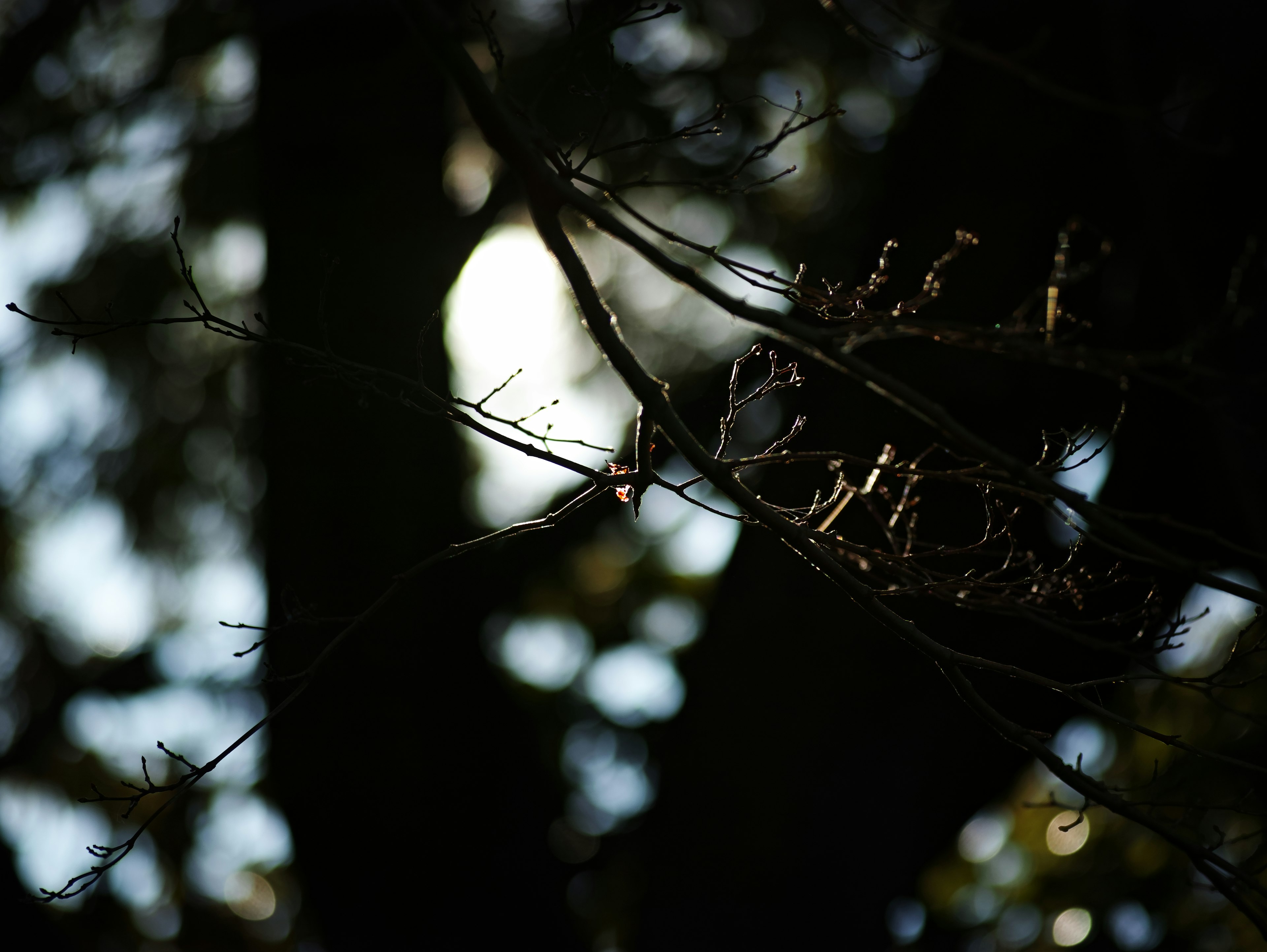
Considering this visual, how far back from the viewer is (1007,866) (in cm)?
691

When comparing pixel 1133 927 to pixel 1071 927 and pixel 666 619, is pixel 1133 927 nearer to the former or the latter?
pixel 1071 927

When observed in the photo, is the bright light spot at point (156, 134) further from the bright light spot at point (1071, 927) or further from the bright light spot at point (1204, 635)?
the bright light spot at point (1071, 927)

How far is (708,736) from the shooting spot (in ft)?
10.2

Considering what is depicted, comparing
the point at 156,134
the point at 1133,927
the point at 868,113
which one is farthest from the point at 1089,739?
the point at 156,134

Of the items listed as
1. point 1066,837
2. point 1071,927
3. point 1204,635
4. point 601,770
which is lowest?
point 1066,837

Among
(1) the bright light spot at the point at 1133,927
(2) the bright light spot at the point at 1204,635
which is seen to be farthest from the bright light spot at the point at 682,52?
(1) the bright light spot at the point at 1133,927

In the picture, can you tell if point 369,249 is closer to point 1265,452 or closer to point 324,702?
point 324,702

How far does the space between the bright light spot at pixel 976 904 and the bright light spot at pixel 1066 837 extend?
2.20 ft

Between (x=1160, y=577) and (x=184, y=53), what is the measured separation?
465 cm

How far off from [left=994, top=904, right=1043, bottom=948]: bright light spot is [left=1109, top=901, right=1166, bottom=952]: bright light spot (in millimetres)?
904

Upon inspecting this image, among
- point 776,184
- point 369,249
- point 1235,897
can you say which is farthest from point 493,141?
point 776,184

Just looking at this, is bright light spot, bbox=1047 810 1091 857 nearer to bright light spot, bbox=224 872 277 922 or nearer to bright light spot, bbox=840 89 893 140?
bright light spot, bbox=840 89 893 140

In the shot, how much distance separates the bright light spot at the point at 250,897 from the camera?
6.01m

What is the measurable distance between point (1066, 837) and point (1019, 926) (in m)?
0.85
